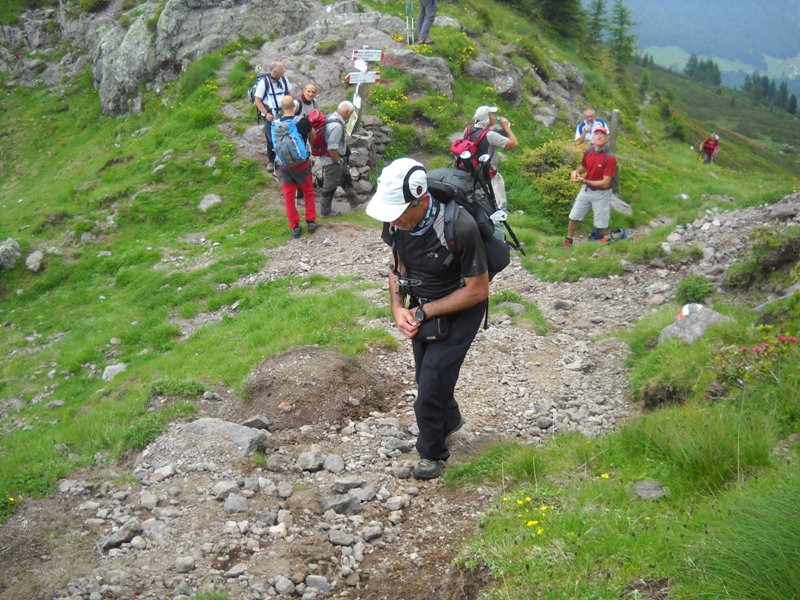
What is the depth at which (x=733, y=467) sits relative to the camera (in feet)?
15.2

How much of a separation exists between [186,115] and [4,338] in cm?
921

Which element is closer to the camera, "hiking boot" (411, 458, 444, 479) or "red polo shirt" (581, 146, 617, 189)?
"hiking boot" (411, 458, 444, 479)

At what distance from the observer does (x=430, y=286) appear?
5.73 meters

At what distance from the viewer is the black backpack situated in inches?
210

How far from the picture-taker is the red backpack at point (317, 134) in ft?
47.0

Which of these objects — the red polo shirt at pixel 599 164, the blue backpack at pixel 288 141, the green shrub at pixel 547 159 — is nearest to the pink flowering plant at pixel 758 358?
the red polo shirt at pixel 599 164

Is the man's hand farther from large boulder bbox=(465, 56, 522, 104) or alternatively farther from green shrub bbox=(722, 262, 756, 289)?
large boulder bbox=(465, 56, 522, 104)

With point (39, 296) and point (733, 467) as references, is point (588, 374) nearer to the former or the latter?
point (733, 467)

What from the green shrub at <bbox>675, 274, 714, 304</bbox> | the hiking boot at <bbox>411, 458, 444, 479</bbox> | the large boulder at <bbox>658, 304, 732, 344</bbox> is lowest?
the hiking boot at <bbox>411, 458, 444, 479</bbox>

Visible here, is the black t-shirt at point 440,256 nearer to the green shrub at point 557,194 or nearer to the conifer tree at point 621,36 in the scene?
the green shrub at point 557,194

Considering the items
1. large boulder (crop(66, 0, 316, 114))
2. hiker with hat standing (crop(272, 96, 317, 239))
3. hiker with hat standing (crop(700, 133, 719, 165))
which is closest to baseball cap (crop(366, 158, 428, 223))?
hiker with hat standing (crop(272, 96, 317, 239))

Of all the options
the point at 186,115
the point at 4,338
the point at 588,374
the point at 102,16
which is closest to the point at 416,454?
the point at 588,374

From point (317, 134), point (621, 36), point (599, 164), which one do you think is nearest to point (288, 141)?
point (317, 134)

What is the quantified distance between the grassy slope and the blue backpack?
201cm
